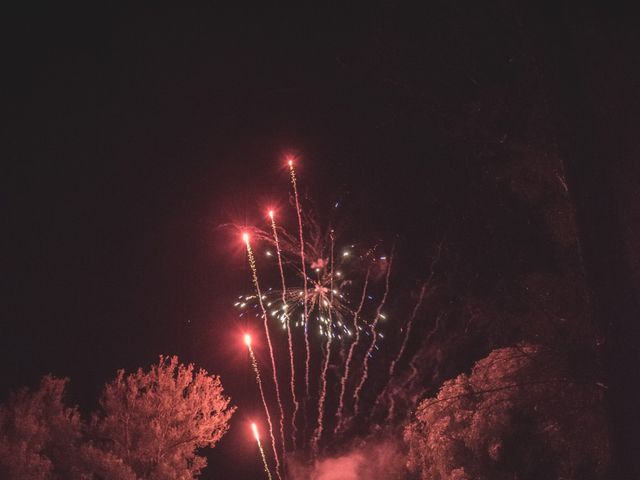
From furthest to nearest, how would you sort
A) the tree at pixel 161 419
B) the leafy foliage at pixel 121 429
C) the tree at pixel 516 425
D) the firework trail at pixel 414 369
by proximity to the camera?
the tree at pixel 161 419 → the leafy foliage at pixel 121 429 → the firework trail at pixel 414 369 → the tree at pixel 516 425

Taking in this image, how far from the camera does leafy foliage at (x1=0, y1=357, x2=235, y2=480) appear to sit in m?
14.7

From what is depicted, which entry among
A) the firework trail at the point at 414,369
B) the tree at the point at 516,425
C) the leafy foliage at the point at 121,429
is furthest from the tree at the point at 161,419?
the tree at the point at 516,425

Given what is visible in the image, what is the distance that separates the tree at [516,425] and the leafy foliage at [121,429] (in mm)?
8774

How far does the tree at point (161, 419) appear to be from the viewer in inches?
643

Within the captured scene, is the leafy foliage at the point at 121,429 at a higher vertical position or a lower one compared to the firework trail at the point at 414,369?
higher

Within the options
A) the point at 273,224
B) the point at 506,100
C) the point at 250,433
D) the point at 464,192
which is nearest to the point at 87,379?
the point at 250,433

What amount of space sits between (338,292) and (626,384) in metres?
6.68

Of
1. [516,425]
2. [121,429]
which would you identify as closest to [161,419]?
[121,429]

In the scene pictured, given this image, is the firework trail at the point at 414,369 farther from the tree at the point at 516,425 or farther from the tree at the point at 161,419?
the tree at the point at 161,419

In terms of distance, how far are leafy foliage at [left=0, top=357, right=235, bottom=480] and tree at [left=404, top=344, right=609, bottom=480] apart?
28.8ft

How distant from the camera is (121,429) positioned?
16.4 metres

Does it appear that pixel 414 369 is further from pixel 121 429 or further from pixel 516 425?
pixel 121 429

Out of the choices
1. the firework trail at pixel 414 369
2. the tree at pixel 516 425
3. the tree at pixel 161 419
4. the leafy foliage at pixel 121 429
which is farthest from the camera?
the tree at pixel 161 419

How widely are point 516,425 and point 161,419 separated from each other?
11.4 m
